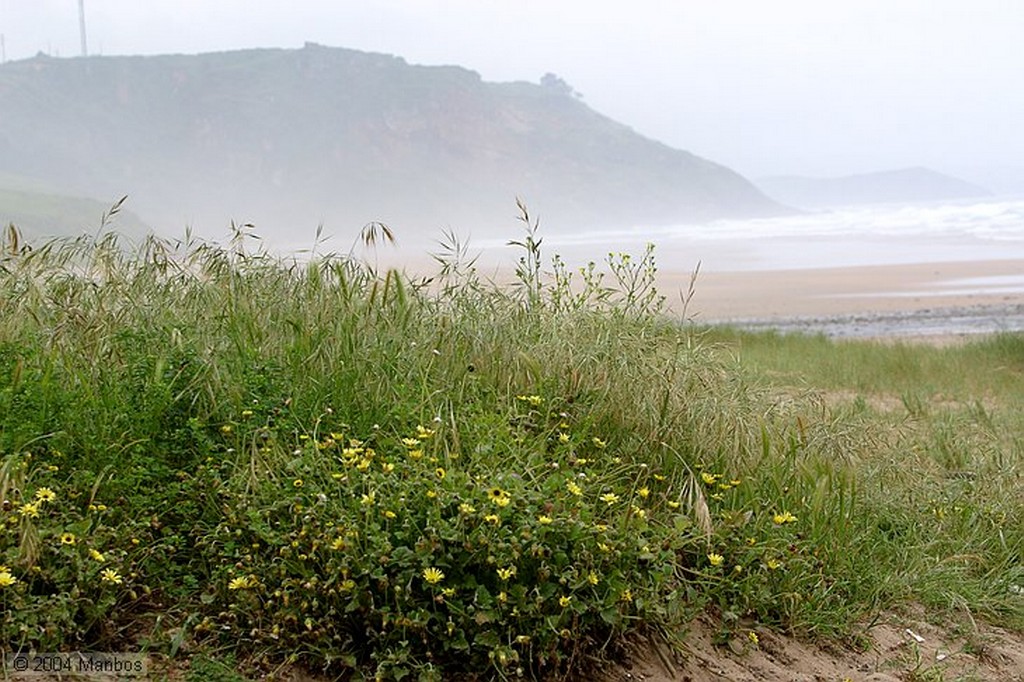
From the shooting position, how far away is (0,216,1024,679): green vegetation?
3457mm

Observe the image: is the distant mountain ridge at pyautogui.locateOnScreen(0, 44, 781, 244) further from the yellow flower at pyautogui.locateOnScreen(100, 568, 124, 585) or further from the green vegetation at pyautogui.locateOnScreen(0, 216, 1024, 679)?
the yellow flower at pyautogui.locateOnScreen(100, 568, 124, 585)

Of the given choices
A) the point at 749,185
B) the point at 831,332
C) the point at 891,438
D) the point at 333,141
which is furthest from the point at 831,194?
the point at 891,438

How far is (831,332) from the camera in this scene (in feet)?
71.8

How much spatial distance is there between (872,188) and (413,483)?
185668 mm

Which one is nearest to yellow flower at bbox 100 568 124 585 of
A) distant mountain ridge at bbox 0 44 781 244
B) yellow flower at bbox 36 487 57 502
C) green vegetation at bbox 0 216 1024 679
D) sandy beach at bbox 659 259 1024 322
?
green vegetation at bbox 0 216 1024 679

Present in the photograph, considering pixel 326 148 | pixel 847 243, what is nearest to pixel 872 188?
pixel 326 148

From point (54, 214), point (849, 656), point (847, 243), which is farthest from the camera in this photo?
point (847, 243)

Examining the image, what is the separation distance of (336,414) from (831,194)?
18656cm

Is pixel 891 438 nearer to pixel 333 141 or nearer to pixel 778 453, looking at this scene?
pixel 778 453

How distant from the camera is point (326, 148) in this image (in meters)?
112

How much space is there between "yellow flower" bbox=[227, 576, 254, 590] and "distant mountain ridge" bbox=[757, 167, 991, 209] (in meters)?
167

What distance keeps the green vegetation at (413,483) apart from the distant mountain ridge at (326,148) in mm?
76726

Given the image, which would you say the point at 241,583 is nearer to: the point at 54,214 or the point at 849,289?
the point at 849,289

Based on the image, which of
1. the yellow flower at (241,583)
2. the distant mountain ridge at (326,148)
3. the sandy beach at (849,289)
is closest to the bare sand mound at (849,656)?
the yellow flower at (241,583)
